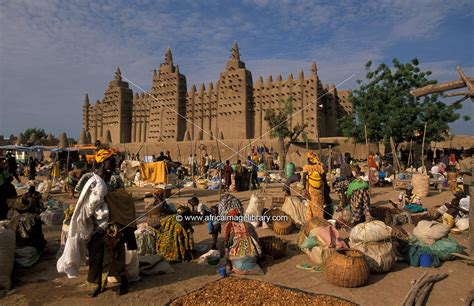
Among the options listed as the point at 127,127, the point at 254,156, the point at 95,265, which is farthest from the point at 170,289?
the point at 127,127

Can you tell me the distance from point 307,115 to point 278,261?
79.3ft

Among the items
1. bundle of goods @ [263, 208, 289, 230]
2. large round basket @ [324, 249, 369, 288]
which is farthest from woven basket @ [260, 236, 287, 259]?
bundle of goods @ [263, 208, 289, 230]

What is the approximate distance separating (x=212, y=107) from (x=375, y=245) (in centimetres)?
3098

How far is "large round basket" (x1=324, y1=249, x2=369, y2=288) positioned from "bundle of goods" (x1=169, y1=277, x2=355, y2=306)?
1.48 ft

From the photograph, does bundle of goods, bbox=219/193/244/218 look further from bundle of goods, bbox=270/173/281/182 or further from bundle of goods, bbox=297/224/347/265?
bundle of goods, bbox=270/173/281/182

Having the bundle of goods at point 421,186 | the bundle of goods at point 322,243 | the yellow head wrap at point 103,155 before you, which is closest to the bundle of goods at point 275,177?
the bundle of goods at point 421,186

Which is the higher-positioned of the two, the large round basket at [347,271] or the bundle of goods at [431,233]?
the bundle of goods at [431,233]

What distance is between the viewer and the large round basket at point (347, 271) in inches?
179

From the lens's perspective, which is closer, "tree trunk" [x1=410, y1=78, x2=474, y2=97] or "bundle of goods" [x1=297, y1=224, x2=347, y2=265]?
"tree trunk" [x1=410, y1=78, x2=474, y2=97]

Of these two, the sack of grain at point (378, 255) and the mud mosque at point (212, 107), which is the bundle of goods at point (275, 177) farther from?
the sack of grain at point (378, 255)

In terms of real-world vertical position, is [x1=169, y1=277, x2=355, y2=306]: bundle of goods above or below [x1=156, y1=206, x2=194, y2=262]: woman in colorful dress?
below

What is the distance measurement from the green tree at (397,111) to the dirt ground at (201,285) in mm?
15711

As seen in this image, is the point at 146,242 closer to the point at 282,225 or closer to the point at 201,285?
the point at 201,285

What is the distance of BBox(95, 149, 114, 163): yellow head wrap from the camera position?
169 inches
